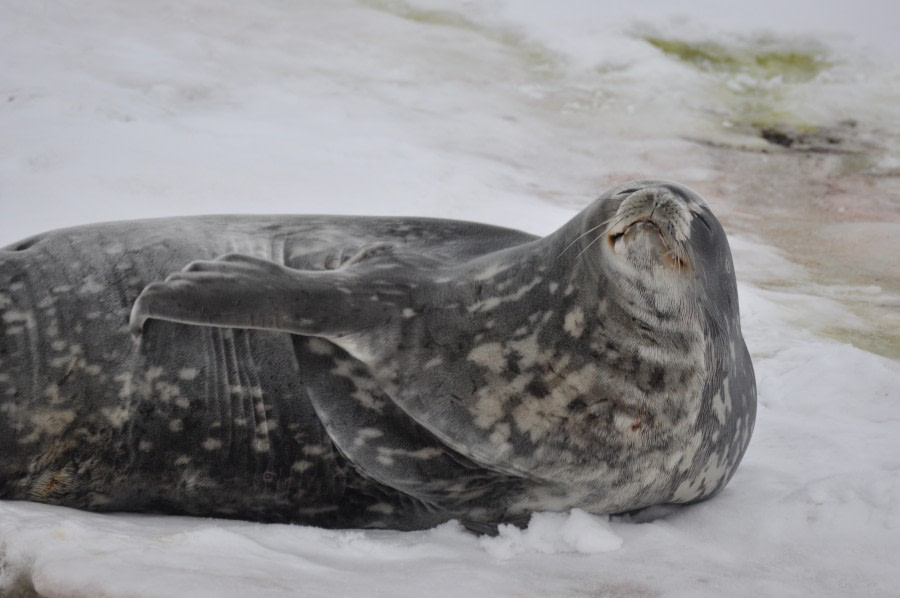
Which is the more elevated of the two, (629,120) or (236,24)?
(236,24)

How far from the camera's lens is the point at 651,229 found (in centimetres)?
211

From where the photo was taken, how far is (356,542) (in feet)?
6.79

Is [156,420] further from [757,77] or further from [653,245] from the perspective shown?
[757,77]

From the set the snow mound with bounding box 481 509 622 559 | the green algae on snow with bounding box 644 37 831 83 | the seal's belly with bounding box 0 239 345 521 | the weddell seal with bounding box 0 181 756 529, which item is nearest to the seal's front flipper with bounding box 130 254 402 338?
the weddell seal with bounding box 0 181 756 529

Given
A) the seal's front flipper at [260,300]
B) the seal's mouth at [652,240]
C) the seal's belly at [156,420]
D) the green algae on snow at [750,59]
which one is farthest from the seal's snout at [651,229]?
the green algae on snow at [750,59]

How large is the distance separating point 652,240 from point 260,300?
81 cm

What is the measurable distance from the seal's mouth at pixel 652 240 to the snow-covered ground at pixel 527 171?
1.89 ft

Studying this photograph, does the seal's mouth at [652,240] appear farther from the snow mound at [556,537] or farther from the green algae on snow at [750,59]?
the green algae on snow at [750,59]

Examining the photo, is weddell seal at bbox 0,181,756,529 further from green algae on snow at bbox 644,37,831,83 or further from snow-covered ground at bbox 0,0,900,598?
green algae on snow at bbox 644,37,831,83

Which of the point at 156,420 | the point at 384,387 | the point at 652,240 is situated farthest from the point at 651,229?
the point at 156,420

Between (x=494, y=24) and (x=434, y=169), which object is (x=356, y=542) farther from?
(x=494, y=24)

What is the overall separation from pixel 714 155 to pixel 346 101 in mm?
2164

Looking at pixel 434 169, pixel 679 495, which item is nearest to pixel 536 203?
pixel 434 169

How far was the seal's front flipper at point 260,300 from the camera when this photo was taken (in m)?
2.03
